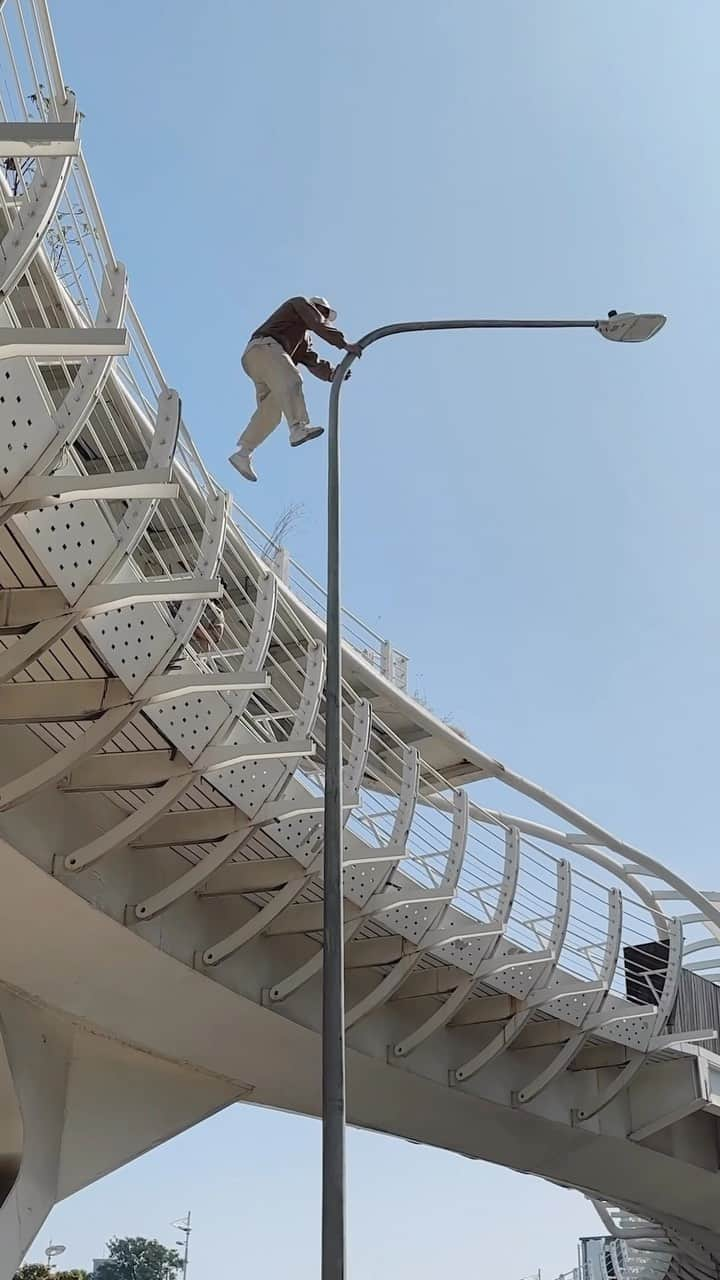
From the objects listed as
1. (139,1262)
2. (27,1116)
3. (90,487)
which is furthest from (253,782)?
(139,1262)

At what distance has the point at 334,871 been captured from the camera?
368 inches

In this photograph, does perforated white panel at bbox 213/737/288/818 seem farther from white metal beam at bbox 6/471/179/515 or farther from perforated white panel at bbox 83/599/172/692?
white metal beam at bbox 6/471/179/515

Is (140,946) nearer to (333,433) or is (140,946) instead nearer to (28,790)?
(28,790)

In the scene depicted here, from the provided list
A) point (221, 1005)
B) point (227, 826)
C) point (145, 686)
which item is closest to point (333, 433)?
point (145, 686)

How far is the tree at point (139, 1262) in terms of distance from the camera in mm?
116312

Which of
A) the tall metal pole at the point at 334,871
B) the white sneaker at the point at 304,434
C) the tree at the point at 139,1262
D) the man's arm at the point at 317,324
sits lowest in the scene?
the tall metal pole at the point at 334,871

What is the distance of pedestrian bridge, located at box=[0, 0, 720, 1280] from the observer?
375 inches

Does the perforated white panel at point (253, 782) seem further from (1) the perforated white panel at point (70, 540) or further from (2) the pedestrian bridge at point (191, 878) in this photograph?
(1) the perforated white panel at point (70, 540)

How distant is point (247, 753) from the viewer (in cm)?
1248

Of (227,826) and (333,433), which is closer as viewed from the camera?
(333,433)

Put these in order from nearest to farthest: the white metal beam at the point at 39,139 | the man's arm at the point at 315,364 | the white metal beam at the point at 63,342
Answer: the white metal beam at the point at 39,139, the white metal beam at the point at 63,342, the man's arm at the point at 315,364

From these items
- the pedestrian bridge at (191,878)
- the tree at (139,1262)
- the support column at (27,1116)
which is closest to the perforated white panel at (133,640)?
the pedestrian bridge at (191,878)

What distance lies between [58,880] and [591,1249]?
205 feet

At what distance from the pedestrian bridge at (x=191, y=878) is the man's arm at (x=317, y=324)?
4.01 feet
